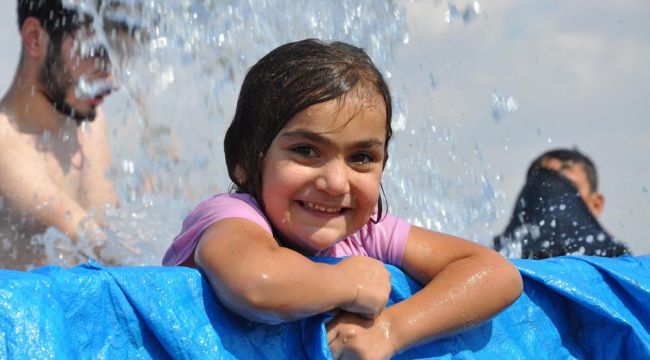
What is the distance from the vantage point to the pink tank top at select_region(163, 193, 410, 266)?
2043 millimetres

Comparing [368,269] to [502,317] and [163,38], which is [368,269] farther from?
[163,38]

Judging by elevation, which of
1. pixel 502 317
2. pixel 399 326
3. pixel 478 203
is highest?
pixel 399 326

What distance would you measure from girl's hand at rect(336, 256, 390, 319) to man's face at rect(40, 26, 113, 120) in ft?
9.17

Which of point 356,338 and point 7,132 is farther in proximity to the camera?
point 7,132

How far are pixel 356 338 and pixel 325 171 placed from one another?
373mm

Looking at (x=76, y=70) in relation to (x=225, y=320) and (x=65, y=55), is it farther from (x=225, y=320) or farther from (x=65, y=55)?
(x=225, y=320)

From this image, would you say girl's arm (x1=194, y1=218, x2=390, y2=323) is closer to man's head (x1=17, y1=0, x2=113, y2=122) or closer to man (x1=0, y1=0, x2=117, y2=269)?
man (x1=0, y1=0, x2=117, y2=269)

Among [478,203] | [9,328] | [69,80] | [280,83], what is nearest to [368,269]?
[280,83]

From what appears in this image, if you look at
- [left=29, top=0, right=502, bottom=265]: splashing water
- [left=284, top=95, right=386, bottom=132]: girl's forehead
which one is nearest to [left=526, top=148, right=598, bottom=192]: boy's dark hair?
[left=29, top=0, right=502, bottom=265]: splashing water

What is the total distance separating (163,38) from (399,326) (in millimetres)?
3625

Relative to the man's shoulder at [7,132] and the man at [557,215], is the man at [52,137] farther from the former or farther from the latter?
the man at [557,215]

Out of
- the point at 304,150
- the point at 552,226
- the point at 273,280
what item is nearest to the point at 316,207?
the point at 304,150

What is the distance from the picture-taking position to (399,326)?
1936mm

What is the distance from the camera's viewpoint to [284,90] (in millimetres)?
2121
